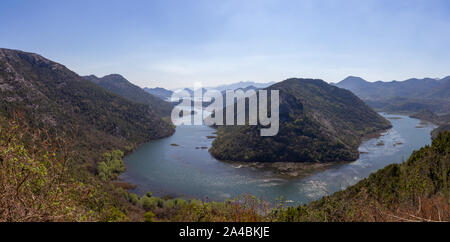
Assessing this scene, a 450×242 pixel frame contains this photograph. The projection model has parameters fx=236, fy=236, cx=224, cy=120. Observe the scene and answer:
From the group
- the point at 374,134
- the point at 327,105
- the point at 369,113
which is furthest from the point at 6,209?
the point at 369,113

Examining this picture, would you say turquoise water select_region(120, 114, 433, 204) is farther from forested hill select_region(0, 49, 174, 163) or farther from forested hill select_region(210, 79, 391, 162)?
forested hill select_region(0, 49, 174, 163)

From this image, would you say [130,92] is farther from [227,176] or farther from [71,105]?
[227,176]

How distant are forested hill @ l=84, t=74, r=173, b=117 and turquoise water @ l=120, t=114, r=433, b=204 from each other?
8917cm

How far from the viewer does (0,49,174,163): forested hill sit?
5100cm

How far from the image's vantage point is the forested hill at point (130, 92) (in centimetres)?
14436

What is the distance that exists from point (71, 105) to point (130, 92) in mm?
92455

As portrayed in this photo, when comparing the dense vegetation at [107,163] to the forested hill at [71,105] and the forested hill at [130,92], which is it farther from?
the forested hill at [130,92]

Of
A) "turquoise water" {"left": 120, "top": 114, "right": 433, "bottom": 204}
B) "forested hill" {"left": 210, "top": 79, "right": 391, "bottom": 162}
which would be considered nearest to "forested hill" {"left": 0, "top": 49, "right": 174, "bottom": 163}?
"turquoise water" {"left": 120, "top": 114, "right": 433, "bottom": 204}

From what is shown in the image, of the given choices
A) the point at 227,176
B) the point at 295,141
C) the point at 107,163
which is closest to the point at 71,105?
the point at 107,163

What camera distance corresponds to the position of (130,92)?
157750mm

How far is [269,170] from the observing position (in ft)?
139

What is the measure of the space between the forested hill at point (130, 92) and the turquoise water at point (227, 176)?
89.2 metres
